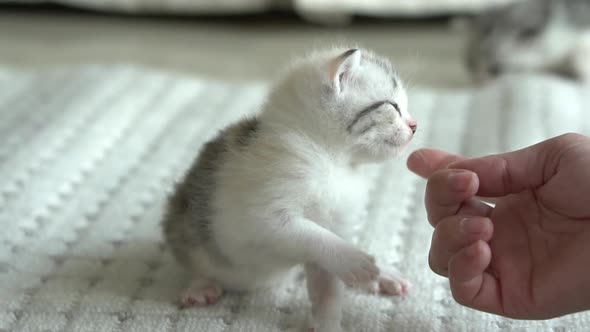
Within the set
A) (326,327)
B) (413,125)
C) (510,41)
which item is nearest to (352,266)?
(326,327)

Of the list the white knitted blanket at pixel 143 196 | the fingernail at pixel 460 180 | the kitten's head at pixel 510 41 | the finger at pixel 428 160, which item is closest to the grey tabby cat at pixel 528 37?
the kitten's head at pixel 510 41

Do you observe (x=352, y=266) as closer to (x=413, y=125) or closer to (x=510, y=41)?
(x=413, y=125)

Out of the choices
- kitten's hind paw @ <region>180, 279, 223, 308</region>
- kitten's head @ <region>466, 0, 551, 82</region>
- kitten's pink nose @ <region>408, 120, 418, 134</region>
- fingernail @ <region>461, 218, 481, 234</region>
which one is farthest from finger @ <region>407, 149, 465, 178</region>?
kitten's head @ <region>466, 0, 551, 82</region>

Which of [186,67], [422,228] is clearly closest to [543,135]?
[422,228]

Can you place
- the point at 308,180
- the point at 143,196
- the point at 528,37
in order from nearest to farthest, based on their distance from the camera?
the point at 308,180
the point at 143,196
the point at 528,37

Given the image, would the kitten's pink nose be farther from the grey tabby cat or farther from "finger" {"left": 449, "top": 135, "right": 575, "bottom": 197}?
the grey tabby cat

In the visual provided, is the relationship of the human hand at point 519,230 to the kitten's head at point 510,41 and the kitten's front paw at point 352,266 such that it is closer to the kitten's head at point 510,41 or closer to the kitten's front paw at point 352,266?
the kitten's front paw at point 352,266
